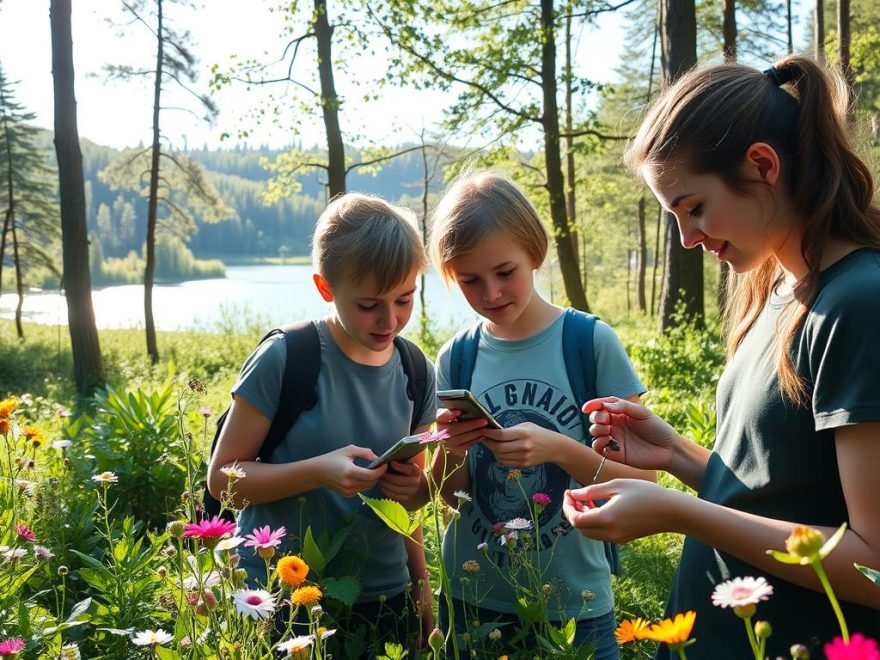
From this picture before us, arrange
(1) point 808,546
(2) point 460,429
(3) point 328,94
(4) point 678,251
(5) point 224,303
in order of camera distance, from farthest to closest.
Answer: (5) point 224,303 → (3) point 328,94 → (4) point 678,251 → (2) point 460,429 → (1) point 808,546

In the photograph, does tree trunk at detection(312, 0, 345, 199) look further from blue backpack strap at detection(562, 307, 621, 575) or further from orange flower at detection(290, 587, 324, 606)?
orange flower at detection(290, 587, 324, 606)

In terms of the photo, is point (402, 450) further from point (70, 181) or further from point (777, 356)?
point (70, 181)

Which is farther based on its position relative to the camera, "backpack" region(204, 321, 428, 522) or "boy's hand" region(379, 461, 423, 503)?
"backpack" region(204, 321, 428, 522)

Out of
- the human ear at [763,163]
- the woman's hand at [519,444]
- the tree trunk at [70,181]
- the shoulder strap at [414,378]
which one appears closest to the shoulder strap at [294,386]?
the shoulder strap at [414,378]

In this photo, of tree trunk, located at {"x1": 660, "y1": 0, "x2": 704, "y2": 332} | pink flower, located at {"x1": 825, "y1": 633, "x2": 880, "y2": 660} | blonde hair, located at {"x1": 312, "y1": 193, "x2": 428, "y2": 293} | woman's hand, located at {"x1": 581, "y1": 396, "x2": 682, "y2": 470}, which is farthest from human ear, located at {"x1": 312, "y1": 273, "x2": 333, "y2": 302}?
tree trunk, located at {"x1": 660, "y1": 0, "x2": 704, "y2": 332}

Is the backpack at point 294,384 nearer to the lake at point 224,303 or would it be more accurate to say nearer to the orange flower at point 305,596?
the lake at point 224,303

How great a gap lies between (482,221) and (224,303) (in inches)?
752

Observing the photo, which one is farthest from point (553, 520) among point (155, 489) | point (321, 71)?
point (321, 71)

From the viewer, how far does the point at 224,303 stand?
796 inches

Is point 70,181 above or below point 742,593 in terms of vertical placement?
above

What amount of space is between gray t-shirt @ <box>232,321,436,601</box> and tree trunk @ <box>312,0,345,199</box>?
32.4 feet

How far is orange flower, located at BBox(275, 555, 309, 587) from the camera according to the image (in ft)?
3.76

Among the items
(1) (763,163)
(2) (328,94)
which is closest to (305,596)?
(1) (763,163)

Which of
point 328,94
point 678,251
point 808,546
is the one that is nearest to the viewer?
point 808,546
